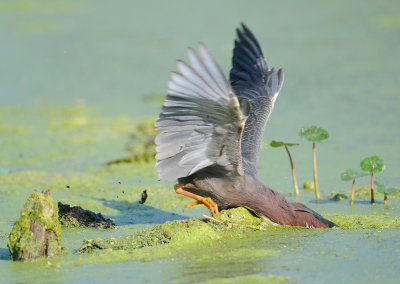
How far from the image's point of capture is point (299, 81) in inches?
360

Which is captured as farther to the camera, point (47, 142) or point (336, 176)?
point (47, 142)

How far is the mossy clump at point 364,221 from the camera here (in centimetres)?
455

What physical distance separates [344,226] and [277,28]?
23.5 feet

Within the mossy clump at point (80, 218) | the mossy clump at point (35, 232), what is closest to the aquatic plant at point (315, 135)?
the mossy clump at point (80, 218)

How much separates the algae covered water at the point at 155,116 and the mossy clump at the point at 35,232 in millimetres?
97

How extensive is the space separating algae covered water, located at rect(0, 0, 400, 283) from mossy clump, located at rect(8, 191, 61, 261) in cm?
10

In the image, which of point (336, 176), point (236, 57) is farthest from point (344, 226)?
point (236, 57)

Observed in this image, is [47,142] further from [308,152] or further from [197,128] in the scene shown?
[197,128]

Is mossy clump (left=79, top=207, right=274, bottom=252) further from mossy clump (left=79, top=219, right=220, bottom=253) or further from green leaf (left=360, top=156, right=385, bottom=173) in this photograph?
green leaf (left=360, top=156, right=385, bottom=173)

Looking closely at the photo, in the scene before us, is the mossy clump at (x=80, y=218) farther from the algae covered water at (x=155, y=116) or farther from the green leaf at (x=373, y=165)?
the green leaf at (x=373, y=165)

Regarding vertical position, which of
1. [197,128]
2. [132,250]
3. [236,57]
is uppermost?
[236,57]

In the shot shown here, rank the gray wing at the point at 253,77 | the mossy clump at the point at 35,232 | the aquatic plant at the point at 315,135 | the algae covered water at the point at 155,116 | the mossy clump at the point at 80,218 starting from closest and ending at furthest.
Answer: the algae covered water at the point at 155,116 → the mossy clump at the point at 35,232 → the mossy clump at the point at 80,218 → the aquatic plant at the point at 315,135 → the gray wing at the point at 253,77

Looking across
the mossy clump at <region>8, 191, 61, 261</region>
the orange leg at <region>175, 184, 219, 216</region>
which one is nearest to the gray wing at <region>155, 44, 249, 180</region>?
the orange leg at <region>175, 184, 219, 216</region>

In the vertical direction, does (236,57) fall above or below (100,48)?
below
